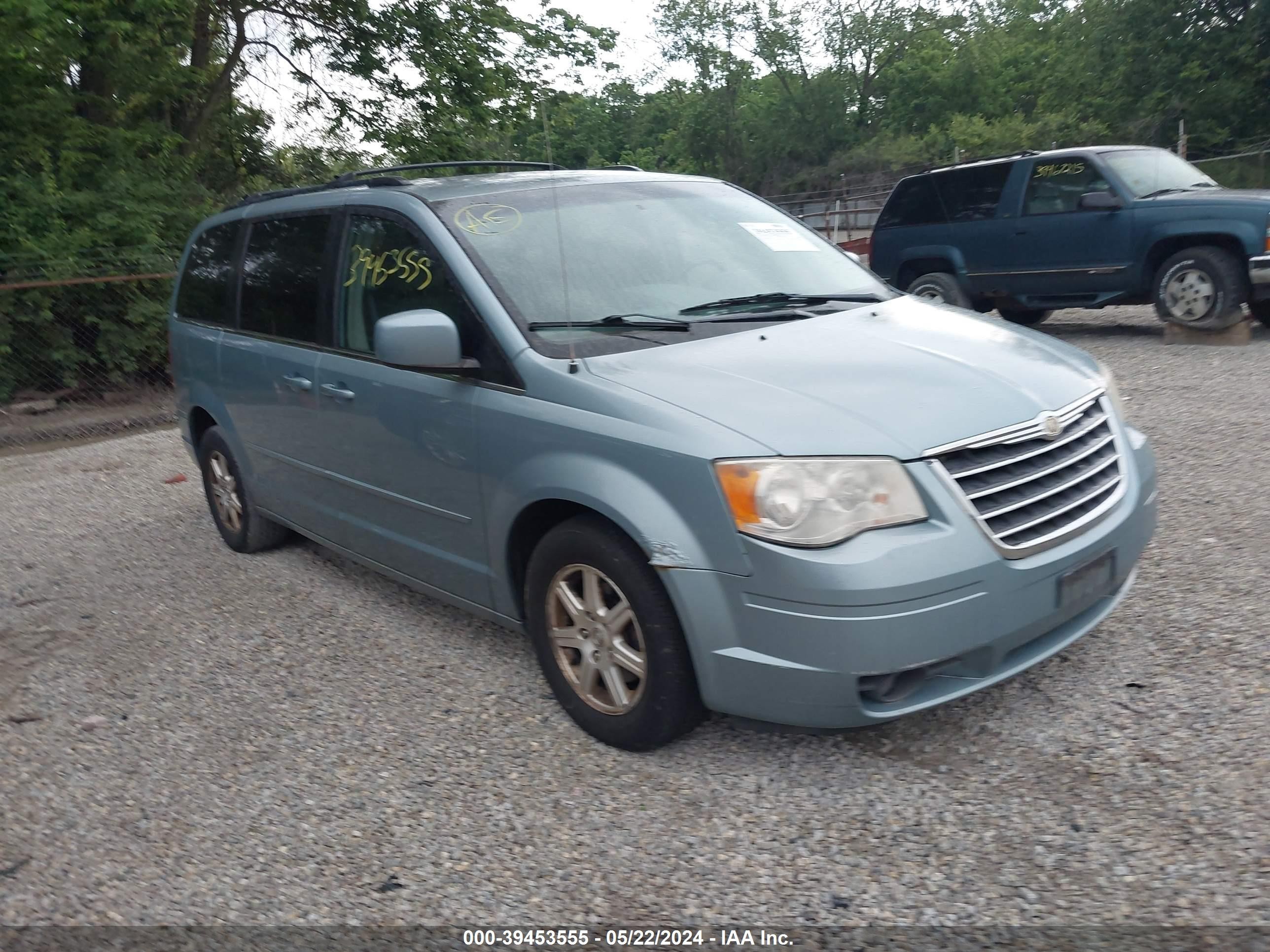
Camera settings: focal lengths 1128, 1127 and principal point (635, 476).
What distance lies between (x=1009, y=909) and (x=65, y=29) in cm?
1378

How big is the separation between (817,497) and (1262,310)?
9.44 m

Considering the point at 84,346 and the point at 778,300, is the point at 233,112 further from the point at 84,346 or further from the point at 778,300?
the point at 778,300

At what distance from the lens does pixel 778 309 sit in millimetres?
4184

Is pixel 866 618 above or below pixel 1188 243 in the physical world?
below

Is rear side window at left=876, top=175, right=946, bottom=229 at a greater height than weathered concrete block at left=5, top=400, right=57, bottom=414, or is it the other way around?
rear side window at left=876, top=175, right=946, bottom=229

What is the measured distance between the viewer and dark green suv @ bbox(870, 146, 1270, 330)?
32.7 ft

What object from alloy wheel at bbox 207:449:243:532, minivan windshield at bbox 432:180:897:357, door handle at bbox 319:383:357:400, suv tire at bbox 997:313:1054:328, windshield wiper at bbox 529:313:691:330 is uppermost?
minivan windshield at bbox 432:180:897:357

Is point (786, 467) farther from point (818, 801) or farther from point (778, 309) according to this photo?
point (778, 309)

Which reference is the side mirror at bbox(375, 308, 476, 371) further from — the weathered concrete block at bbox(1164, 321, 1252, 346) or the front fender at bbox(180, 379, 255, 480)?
the weathered concrete block at bbox(1164, 321, 1252, 346)

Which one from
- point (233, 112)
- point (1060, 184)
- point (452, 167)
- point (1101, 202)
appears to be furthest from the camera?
point (233, 112)

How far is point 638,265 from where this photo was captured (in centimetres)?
419

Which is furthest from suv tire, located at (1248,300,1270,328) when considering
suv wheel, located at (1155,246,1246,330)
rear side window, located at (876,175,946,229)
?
rear side window, located at (876,175,946,229)

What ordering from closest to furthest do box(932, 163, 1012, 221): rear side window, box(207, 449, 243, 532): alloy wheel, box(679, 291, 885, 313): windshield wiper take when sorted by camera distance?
box(679, 291, 885, 313): windshield wiper
box(207, 449, 243, 532): alloy wheel
box(932, 163, 1012, 221): rear side window

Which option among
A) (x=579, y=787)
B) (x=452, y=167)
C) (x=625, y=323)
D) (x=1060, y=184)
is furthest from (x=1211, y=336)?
(x=579, y=787)
